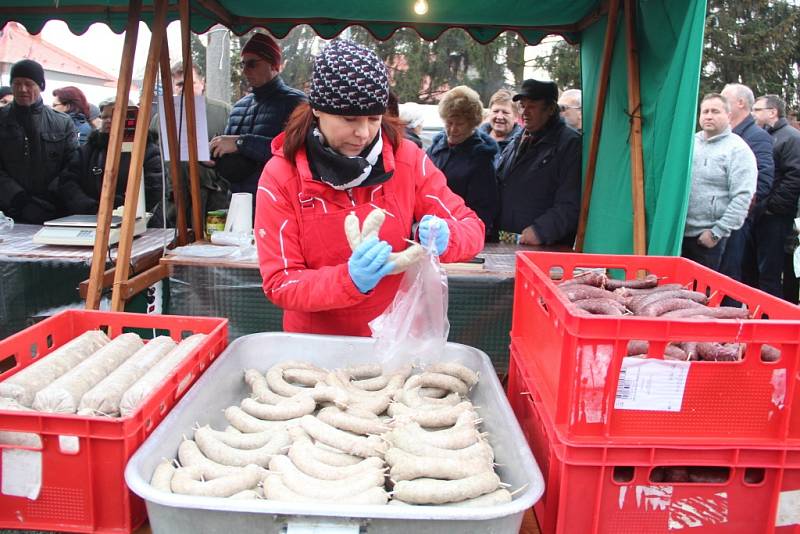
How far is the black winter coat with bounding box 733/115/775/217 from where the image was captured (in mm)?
6523

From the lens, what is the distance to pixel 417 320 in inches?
89.1

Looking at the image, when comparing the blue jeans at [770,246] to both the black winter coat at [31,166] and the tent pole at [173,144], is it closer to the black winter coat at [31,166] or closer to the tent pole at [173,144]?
the tent pole at [173,144]

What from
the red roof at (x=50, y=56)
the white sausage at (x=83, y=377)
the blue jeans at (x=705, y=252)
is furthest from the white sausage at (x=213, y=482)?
the red roof at (x=50, y=56)

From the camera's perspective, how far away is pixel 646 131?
405 centimetres

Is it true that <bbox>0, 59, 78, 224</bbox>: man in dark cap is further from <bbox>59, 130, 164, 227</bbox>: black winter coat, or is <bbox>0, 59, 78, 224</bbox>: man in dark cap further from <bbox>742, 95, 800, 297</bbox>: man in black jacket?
<bbox>742, 95, 800, 297</bbox>: man in black jacket

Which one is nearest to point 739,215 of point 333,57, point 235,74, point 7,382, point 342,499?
Result: point 333,57

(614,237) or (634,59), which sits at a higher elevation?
(634,59)

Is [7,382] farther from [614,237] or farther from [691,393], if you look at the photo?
[614,237]

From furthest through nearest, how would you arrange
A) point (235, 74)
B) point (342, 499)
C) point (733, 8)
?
1. point (235, 74)
2. point (733, 8)
3. point (342, 499)

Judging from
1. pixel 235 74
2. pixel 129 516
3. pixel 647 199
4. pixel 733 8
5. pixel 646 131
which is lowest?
pixel 129 516

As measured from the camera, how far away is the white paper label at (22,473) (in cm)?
156

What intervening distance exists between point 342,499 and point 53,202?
17.2ft

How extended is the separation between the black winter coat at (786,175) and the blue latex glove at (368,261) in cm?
630

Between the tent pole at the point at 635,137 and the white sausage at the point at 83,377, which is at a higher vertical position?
the tent pole at the point at 635,137
